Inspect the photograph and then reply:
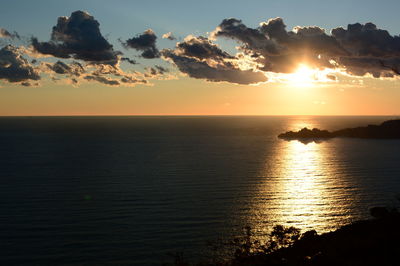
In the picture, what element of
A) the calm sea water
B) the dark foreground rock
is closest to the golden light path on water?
the calm sea water

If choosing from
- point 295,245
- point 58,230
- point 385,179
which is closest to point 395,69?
point 295,245

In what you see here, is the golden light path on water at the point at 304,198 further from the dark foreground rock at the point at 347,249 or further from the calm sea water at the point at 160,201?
the dark foreground rock at the point at 347,249

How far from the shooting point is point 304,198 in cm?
7294

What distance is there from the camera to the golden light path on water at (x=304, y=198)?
57.8 meters

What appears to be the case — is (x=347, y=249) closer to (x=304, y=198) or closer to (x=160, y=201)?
(x=304, y=198)

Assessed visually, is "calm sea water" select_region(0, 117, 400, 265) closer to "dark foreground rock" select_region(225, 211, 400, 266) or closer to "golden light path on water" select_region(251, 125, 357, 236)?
"golden light path on water" select_region(251, 125, 357, 236)

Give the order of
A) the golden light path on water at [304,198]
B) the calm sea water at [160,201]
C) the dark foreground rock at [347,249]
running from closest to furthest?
1. the dark foreground rock at [347,249]
2. the calm sea water at [160,201]
3. the golden light path on water at [304,198]

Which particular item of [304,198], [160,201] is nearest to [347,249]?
[304,198]

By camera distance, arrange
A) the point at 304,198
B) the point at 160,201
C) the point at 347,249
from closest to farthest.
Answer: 1. the point at 347,249
2. the point at 160,201
3. the point at 304,198

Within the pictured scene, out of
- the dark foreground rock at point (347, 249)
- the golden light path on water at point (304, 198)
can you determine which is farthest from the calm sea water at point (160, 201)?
the dark foreground rock at point (347, 249)

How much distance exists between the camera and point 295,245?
43.2 metres

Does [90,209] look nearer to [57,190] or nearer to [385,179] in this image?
[57,190]

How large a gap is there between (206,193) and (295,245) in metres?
34.2

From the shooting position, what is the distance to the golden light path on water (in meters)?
57.8
